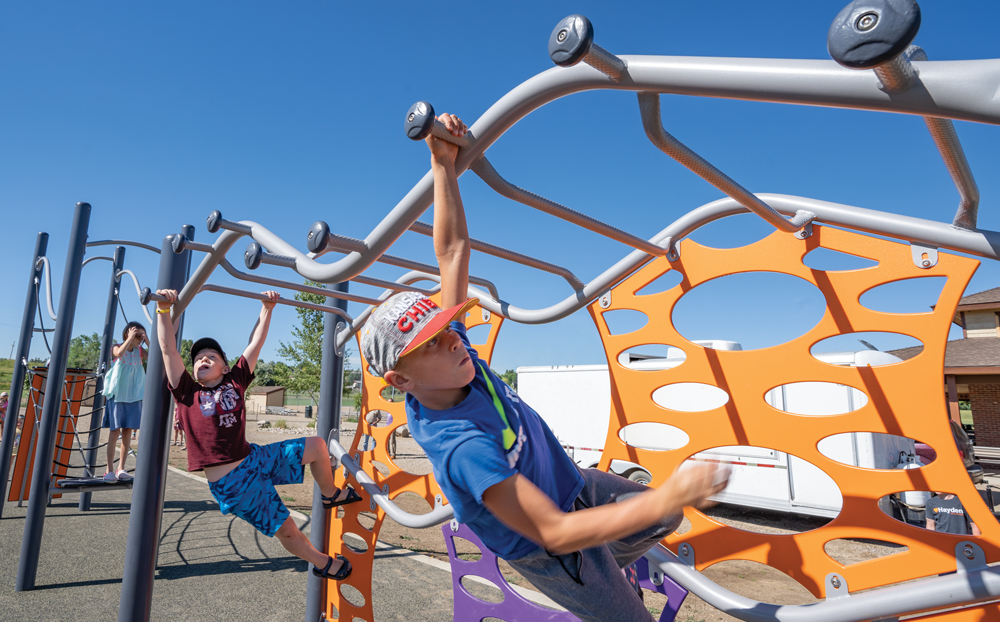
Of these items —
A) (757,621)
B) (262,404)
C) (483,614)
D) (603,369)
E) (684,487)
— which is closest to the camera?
(684,487)

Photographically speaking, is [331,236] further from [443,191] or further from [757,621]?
[757,621]

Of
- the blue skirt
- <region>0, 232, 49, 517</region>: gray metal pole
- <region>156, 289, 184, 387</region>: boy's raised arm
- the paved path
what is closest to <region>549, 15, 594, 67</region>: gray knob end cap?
<region>156, 289, 184, 387</region>: boy's raised arm

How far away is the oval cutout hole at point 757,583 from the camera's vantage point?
16.6ft

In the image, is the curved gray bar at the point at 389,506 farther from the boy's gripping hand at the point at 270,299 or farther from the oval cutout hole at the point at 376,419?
the boy's gripping hand at the point at 270,299

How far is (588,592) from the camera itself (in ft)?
4.37

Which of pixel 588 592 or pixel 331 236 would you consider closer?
pixel 588 592

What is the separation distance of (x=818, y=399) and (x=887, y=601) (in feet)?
25.2

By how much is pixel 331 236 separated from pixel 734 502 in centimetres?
896

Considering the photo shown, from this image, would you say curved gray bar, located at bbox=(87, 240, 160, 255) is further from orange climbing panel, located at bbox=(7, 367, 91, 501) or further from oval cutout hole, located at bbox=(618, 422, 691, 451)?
oval cutout hole, located at bbox=(618, 422, 691, 451)

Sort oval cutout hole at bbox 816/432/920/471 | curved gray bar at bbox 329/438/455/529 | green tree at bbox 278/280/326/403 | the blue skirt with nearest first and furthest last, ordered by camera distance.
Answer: curved gray bar at bbox 329/438/455/529 → the blue skirt → oval cutout hole at bbox 816/432/920/471 → green tree at bbox 278/280/326/403

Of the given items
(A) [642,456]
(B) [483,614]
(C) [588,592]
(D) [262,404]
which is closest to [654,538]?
(C) [588,592]

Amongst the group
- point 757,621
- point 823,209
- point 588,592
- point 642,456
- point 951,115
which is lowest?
point 757,621

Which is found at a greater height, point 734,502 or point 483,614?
point 483,614

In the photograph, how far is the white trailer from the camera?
763cm
